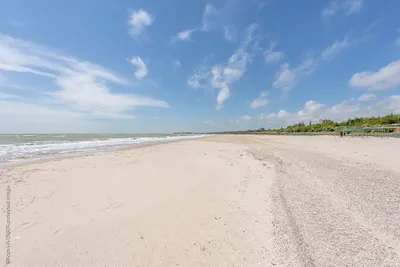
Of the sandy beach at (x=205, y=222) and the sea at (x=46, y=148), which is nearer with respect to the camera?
the sandy beach at (x=205, y=222)

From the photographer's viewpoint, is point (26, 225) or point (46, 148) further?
point (46, 148)

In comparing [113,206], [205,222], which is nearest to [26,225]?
[113,206]

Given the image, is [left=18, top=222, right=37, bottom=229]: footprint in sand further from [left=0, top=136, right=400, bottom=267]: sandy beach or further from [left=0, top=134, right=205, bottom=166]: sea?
[left=0, top=134, right=205, bottom=166]: sea

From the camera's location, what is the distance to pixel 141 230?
3.04 meters

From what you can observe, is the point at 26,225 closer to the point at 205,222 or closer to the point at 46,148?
the point at 205,222

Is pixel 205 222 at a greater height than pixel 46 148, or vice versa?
pixel 46 148

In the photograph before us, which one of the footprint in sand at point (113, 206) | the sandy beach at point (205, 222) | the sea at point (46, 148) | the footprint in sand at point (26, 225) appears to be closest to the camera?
the sandy beach at point (205, 222)

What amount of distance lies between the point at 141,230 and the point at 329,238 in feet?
9.64

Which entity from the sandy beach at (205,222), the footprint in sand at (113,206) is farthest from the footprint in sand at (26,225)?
the footprint in sand at (113,206)

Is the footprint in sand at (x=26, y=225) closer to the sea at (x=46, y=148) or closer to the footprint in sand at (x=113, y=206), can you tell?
the footprint in sand at (x=113, y=206)

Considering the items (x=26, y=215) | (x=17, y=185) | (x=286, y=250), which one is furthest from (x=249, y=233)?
(x=17, y=185)

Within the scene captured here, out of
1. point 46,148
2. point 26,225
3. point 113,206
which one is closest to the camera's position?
point 26,225

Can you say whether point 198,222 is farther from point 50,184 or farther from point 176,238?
point 50,184

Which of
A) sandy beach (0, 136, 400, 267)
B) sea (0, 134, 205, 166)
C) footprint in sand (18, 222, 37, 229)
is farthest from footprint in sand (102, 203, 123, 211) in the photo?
sea (0, 134, 205, 166)
